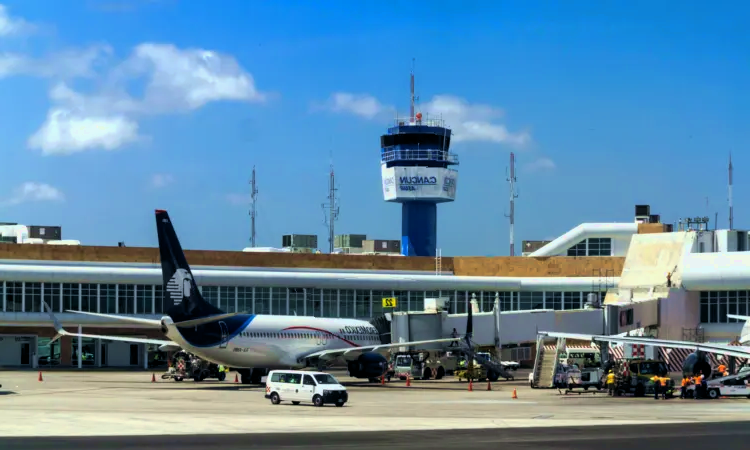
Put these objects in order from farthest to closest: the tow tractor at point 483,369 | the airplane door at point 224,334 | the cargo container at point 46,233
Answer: the cargo container at point 46,233, the tow tractor at point 483,369, the airplane door at point 224,334

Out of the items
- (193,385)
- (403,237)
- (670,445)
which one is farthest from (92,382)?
(403,237)

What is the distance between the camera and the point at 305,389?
5066cm

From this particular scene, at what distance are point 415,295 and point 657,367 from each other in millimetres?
46991

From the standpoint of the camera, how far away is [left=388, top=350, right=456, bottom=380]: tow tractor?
259 ft

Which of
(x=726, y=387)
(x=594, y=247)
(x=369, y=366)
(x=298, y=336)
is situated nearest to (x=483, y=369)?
(x=369, y=366)

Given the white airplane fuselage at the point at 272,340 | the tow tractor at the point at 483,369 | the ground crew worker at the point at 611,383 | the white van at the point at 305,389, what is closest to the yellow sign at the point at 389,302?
the tow tractor at the point at 483,369

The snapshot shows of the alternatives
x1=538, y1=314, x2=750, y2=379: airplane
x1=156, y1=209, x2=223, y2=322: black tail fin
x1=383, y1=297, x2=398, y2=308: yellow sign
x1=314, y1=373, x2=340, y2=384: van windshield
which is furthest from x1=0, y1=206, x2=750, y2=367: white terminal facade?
x1=314, y1=373, x2=340, y2=384: van windshield

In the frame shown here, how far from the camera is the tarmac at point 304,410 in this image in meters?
38.3

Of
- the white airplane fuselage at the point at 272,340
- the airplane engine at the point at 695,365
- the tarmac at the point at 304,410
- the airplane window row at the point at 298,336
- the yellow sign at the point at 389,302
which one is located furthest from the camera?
the yellow sign at the point at 389,302

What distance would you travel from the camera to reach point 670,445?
33781 millimetres

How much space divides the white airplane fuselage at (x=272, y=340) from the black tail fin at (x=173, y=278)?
0.81m

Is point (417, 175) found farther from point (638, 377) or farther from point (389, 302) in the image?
point (638, 377)

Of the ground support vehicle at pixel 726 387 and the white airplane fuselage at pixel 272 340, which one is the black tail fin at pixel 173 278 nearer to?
the white airplane fuselage at pixel 272 340

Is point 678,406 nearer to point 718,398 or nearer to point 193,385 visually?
point 718,398
